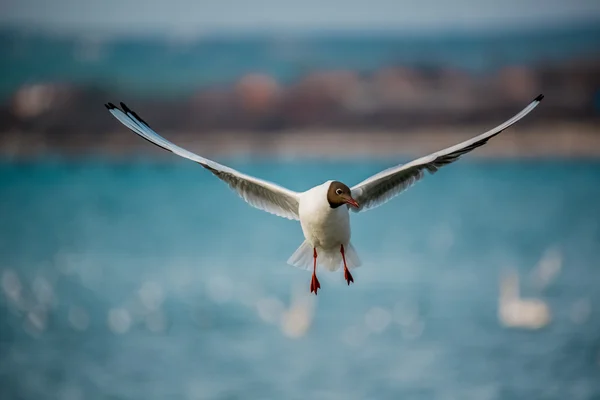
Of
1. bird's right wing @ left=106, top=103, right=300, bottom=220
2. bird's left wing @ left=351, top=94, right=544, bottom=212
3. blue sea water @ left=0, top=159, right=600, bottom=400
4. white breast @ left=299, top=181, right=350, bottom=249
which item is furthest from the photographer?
blue sea water @ left=0, top=159, right=600, bottom=400

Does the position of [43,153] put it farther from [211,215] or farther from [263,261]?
[263,261]

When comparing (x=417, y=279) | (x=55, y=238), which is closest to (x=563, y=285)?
(x=417, y=279)

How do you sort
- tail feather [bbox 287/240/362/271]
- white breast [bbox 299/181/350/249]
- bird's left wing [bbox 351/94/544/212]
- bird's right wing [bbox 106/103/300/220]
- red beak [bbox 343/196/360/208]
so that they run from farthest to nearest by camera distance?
bird's right wing [bbox 106/103/300/220] < tail feather [bbox 287/240/362/271] < bird's left wing [bbox 351/94/544/212] < white breast [bbox 299/181/350/249] < red beak [bbox 343/196/360/208]

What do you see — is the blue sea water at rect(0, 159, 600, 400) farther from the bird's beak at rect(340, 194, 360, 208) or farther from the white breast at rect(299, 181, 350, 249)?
the bird's beak at rect(340, 194, 360, 208)

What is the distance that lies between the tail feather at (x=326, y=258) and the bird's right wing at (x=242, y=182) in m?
0.39

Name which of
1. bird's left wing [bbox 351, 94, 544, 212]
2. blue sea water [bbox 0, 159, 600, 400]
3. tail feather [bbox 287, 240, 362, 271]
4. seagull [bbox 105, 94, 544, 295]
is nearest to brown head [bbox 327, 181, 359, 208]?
seagull [bbox 105, 94, 544, 295]

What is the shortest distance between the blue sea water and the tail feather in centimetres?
1043

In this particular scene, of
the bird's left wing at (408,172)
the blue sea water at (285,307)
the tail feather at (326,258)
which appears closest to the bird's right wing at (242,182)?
the tail feather at (326,258)

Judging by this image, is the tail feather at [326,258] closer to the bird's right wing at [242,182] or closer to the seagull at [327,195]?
the seagull at [327,195]

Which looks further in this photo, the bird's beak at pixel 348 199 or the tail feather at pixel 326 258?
the tail feather at pixel 326 258

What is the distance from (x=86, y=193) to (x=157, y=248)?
694 inches

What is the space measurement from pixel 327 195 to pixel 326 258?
77 centimetres

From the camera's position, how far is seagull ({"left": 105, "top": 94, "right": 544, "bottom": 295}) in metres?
8.09

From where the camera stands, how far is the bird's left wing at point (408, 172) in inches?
327
